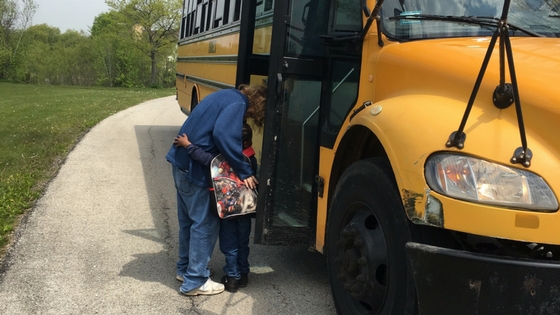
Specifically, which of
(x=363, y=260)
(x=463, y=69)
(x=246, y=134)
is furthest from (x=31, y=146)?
(x=463, y=69)

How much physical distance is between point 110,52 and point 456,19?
51.6 m

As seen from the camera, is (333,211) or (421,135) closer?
(421,135)

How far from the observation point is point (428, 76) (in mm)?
2861

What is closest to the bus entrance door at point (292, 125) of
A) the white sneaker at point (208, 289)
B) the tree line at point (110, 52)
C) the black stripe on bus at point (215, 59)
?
the white sneaker at point (208, 289)

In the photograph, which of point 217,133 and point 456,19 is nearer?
point 456,19

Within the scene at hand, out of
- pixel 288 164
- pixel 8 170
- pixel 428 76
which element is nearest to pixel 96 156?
pixel 8 170

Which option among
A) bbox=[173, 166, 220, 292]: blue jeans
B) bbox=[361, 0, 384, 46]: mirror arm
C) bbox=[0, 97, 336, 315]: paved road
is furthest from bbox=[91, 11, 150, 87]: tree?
bbox=[361, 0, 384, 46]: mirror arm

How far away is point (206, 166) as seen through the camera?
13.0ft

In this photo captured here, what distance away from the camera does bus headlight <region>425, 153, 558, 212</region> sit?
2232 mm

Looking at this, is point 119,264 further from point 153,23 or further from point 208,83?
point 153,23

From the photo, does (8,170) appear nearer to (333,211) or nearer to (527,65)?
(333,211)

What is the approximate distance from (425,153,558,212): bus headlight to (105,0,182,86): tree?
50.9 metres

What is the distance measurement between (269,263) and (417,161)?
2.49 meters

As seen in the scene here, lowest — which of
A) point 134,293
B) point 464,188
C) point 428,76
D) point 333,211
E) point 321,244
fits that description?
point 134,293
